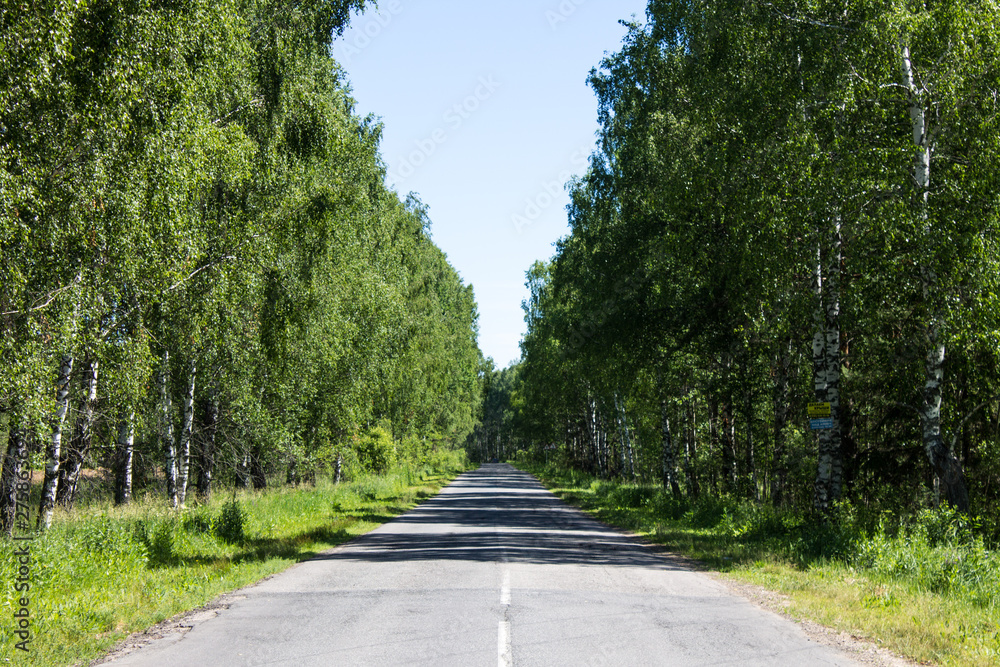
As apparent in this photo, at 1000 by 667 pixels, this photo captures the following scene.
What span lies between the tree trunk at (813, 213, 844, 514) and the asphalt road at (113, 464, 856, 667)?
367 cm

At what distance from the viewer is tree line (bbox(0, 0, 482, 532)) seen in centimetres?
1067

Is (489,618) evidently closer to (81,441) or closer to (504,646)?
(504,646)

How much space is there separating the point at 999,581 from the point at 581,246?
2168 centimetres

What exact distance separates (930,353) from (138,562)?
44.2 ft

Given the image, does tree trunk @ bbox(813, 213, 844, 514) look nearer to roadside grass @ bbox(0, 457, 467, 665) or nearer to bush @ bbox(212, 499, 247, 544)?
roadside grass @ bbox(0, 457, 467, 665)

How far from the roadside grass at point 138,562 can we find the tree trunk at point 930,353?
11.5 metres

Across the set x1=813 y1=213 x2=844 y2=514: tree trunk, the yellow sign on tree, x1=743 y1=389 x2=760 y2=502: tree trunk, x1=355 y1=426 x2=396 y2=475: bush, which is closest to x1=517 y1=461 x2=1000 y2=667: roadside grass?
x1=813 y1=213 x2=844 y2=514: tree trunk

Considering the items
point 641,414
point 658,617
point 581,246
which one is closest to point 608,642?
point 658,617

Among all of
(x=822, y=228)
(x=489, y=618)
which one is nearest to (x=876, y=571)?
(x=822, y=228)

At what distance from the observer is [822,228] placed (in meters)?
14.1

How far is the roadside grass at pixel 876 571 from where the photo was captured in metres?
8.16

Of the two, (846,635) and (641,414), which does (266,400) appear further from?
(641,414)

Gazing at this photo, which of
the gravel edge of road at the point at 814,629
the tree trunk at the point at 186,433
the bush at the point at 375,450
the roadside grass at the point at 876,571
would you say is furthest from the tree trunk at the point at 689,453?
the bush at the point at 375,450

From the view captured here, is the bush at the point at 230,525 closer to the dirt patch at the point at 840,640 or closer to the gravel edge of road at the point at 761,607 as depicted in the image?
the gravel edge of road at the point at 761,607
